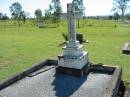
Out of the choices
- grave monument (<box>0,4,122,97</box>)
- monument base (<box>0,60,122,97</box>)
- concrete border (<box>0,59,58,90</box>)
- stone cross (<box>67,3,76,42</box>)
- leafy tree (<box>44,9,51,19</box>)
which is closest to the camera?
monument base (<box>0,60,122,97</box>)

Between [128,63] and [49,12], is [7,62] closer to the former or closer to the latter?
[128,63]

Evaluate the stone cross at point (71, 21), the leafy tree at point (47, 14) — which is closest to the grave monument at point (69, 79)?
the stone cross at point (71, 21)

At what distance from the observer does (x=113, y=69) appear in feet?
23.8

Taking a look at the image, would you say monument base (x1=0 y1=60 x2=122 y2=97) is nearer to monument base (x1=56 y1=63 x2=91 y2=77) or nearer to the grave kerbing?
monument base (x1=56 y1=63 x2=91 y2=77)

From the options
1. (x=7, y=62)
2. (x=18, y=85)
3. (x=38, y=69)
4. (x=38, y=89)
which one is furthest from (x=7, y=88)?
(x=7, y=62)

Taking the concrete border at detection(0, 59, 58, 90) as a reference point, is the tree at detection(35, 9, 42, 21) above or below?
above

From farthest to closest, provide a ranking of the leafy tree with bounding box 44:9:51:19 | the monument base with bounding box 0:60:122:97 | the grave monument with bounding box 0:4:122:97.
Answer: the leafy tree with bounding box 44:9:51:19, the grave monument with bounding box 0:4:122:97, the monument base with bounding box 0:60:122:97

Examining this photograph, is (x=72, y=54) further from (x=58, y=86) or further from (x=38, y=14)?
(x=38, y=14)

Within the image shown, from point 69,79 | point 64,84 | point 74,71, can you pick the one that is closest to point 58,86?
point 64,84

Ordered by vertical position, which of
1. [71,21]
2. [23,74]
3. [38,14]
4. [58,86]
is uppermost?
[38,14]

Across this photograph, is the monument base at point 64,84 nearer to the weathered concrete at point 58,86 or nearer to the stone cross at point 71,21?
the weathered concrete at point 58,86

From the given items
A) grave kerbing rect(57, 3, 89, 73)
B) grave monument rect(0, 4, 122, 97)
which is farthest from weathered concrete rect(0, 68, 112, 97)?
grave kerbing rect(57, 3, 89, 73)

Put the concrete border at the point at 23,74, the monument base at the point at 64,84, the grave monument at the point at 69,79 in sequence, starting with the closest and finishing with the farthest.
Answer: the monument base at the point at 64,84 < the grave monument at the point at 69,79 < the concrete border at the point at 23,74

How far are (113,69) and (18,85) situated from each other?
3428mm
